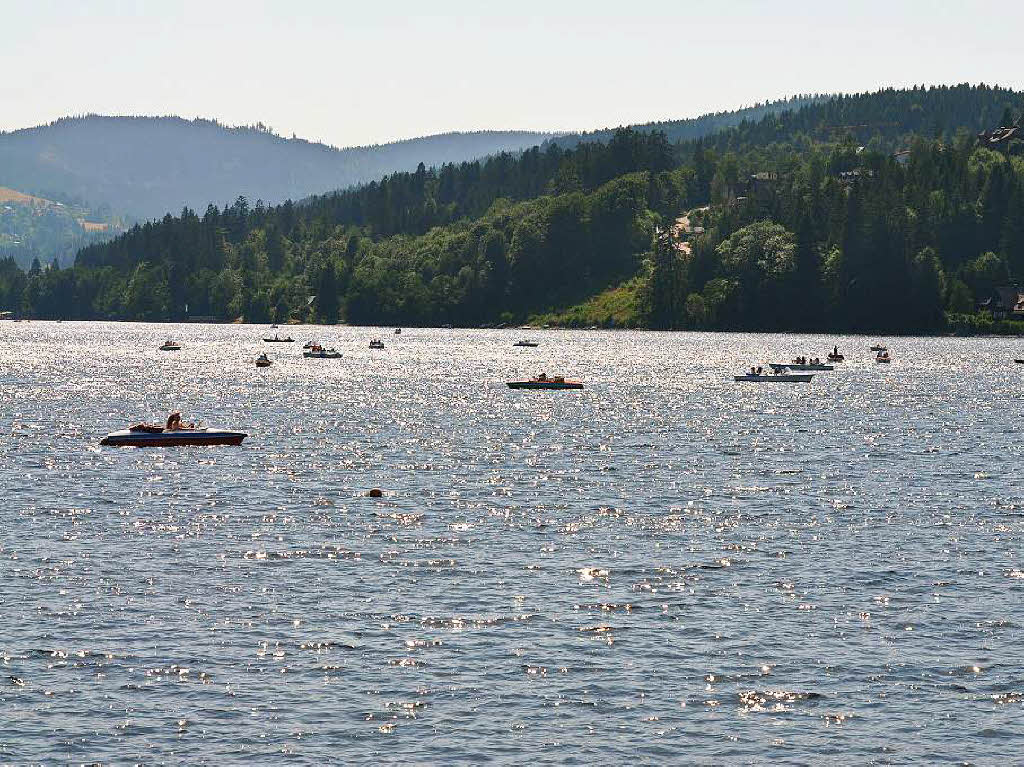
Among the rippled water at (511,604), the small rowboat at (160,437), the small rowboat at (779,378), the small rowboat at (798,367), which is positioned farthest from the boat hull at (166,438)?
the small rowboat at (798,367)

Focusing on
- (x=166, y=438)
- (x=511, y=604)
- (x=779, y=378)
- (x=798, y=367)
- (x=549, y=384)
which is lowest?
(x=511, y=604)

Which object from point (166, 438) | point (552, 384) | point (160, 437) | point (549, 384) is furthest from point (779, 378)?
point (160, 437)

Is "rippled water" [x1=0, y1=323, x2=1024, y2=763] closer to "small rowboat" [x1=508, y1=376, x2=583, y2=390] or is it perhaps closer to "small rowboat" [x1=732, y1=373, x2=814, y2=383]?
"small rowboat" [x1=508, y1=376, x2=583, y2=390]

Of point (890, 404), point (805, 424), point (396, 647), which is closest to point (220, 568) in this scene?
point (396, 647)

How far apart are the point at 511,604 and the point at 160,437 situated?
58.3 meters

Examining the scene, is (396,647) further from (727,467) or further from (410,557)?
(727,467)

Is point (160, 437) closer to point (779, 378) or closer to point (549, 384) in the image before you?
point (549, 384)

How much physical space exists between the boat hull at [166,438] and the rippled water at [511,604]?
1.41m

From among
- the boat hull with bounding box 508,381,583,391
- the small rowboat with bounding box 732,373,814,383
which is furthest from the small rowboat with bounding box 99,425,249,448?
the small rowboat with bounding box 732,373,814,383

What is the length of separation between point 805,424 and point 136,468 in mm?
60861

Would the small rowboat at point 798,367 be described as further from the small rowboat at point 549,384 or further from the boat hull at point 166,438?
the boat hull at point 166,438

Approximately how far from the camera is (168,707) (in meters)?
36.8

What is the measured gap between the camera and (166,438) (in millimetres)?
101250

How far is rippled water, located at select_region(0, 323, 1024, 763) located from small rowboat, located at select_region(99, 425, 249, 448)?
143cm
